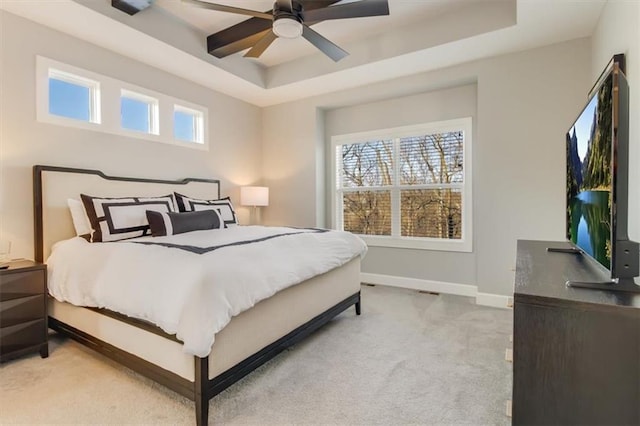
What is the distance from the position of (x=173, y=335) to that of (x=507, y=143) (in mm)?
3399

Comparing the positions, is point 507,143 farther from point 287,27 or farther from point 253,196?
point 253,196

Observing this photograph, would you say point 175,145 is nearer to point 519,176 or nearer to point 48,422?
point 48,422

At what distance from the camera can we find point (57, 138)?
9.24ft

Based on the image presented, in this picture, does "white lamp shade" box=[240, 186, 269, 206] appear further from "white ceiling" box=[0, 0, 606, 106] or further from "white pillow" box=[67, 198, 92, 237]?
"white pillow" box=[67, 198, 92, 237]

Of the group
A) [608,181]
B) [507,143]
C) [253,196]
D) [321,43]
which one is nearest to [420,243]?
[507,143]

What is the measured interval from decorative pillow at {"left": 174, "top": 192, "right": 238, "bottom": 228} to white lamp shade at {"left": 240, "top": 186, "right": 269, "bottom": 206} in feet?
2.52

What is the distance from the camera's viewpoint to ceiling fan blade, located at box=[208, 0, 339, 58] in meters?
2.55

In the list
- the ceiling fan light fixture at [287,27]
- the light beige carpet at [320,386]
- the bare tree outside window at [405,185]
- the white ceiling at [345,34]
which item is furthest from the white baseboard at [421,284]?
the ceiling fan light fixture at [287,27]

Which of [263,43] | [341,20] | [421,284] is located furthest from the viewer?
[421,284]

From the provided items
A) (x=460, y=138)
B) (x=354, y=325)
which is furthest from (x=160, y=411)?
(x=460, y=138)

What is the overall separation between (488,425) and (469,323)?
4.59 ft

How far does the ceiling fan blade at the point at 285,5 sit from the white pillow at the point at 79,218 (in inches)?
91.3

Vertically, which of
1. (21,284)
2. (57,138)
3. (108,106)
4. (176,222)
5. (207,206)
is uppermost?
(108,106)

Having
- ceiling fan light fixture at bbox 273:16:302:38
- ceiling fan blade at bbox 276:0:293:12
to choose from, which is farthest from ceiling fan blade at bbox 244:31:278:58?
ceiling fan blade at bbox 276:0:293:12
